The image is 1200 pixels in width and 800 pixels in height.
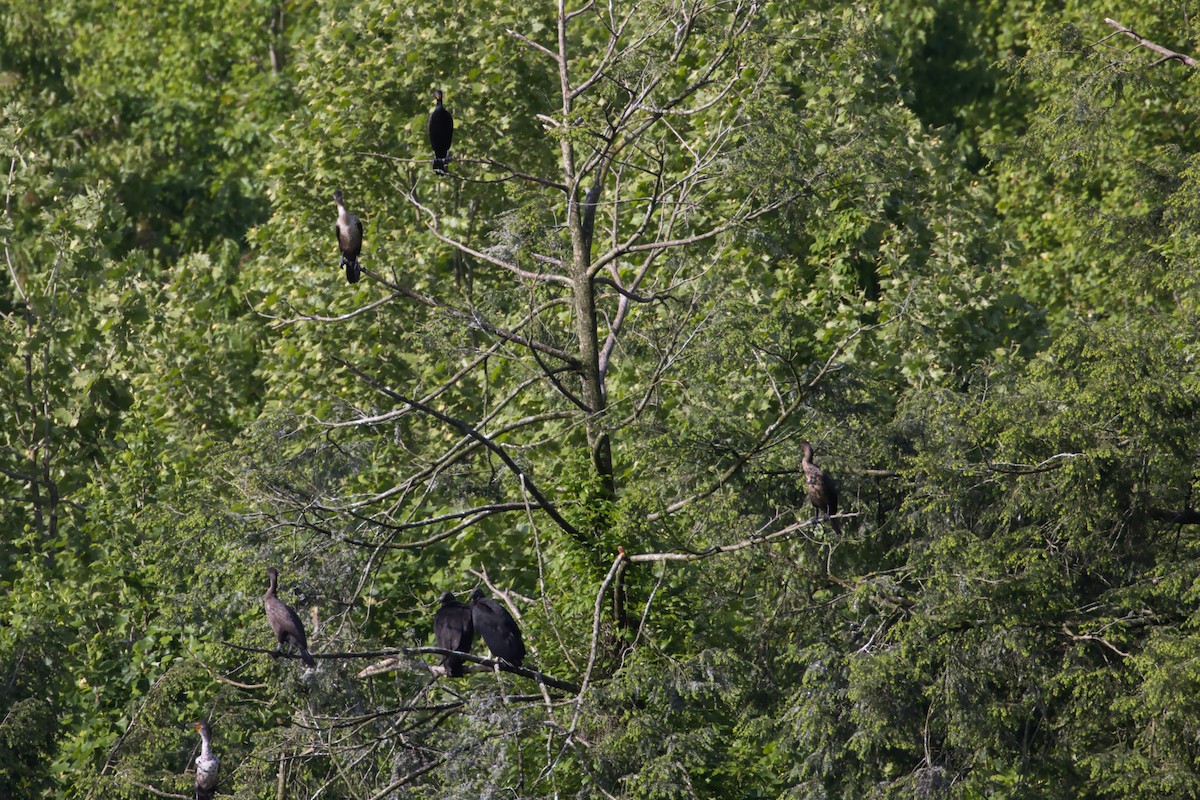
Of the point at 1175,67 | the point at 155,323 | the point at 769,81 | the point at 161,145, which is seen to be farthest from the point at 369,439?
the point at 161,145

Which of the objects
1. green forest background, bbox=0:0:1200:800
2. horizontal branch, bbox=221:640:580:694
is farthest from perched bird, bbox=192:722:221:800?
horizontal branch, bbox=221:640:580:694

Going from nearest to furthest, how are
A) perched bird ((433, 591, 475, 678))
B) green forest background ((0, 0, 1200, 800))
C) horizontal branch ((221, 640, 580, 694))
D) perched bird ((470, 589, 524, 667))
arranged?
1. horizontal branch ((221, 640, 580, 694))
2. perched bird ((470, 589, 524, 667))
3. perched bird ((433, 591, 475, 678))
4. green forest background ((0, 0, 1200, 800))

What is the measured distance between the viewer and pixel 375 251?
17.0 metres

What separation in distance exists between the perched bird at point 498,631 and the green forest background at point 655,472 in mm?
239

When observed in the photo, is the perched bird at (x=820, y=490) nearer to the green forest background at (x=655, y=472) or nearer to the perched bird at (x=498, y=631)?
the green forest background at (x=655, y=472)

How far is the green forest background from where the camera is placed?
991 centimetres

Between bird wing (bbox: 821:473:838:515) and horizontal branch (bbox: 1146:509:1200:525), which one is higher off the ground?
bird wing (bbox: 821:473:838:515)

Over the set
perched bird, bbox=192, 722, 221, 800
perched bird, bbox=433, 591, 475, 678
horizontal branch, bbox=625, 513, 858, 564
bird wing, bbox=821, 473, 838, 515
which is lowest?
perched bird, bbox=192, 722, 221, 800

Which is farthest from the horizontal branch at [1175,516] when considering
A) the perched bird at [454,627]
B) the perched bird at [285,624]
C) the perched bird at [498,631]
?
the perched bird at [285,624]

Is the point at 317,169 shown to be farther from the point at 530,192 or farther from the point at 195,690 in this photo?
the point at 195,690

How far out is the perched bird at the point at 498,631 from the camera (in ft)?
31.3

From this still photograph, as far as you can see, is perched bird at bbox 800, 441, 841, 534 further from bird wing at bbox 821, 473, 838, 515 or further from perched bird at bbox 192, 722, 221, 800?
perched bird at bbox 192, 722, 221, 800

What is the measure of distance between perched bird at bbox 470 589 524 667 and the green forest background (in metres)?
0.24

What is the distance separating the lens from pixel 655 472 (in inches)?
450
